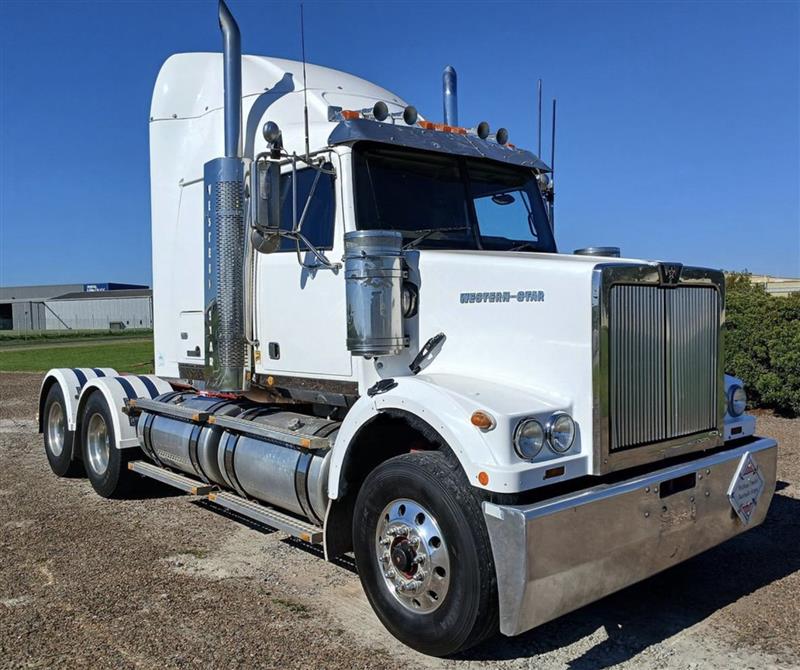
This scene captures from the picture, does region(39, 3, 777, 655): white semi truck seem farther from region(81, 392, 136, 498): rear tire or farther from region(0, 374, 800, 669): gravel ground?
region(81, 392, 136, 498): rear tire

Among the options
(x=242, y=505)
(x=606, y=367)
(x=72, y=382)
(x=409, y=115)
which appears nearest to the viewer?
(x=606, y=367)

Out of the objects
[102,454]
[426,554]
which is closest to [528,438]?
[426,554]

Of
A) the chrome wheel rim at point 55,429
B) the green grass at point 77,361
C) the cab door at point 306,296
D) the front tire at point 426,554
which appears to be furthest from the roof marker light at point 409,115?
the green grass at point 77,361

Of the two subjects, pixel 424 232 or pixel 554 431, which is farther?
pixel 424 232

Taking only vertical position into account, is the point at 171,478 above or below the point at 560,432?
below

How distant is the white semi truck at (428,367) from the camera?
3.90 meters

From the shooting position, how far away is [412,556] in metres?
4.23

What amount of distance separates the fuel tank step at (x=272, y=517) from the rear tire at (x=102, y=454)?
182cm

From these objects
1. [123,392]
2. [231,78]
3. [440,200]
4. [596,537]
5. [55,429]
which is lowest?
[55,429]

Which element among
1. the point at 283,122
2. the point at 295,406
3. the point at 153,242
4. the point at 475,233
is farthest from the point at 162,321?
the point at 475,233

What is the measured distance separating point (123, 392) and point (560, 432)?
17.4 feet

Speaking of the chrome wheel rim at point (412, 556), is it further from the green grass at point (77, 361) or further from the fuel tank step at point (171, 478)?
the green grass at point (77, 361)

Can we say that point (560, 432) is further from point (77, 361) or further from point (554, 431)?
point (77, 361)

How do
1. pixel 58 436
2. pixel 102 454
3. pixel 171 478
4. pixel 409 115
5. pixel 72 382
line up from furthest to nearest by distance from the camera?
pixel 58 436 < pixel 72 382 < pixel 102 454 < pixel 171 478 < pixel 409 115
